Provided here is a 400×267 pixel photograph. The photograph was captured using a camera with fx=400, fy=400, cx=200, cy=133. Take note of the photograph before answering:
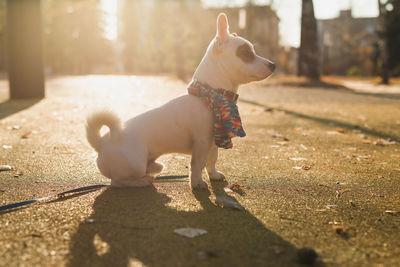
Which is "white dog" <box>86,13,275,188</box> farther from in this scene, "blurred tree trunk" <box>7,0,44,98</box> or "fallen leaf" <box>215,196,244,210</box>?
"blurred tree trunk" <box>7,0,44,98</box>

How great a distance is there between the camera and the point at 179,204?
257 centimetres

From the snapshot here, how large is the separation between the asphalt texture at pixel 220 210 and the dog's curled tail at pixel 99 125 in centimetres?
6

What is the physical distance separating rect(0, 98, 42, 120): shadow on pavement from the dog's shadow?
498 centimetres

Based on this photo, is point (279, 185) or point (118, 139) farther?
point (279, 185)

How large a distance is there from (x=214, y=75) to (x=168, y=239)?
4.70 ft

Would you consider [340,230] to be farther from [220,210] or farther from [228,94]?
[228,94]

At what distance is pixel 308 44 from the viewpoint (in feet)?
53.3

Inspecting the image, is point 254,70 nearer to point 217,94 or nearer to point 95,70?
point 217,94

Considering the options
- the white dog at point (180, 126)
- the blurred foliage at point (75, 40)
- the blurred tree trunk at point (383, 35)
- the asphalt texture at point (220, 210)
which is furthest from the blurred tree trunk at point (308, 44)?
the blurred foliage at point (75, 40)

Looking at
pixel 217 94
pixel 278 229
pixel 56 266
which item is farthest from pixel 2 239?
pixel 217 94

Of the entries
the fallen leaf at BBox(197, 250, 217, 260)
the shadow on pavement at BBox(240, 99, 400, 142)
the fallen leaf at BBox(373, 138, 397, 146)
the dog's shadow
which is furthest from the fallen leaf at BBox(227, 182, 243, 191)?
the shadow on pavement at BBox(240, 99, 400, 142)

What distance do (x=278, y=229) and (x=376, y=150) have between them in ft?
9.46

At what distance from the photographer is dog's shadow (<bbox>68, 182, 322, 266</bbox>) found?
179cm

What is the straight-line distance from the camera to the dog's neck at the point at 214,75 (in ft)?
9.87
